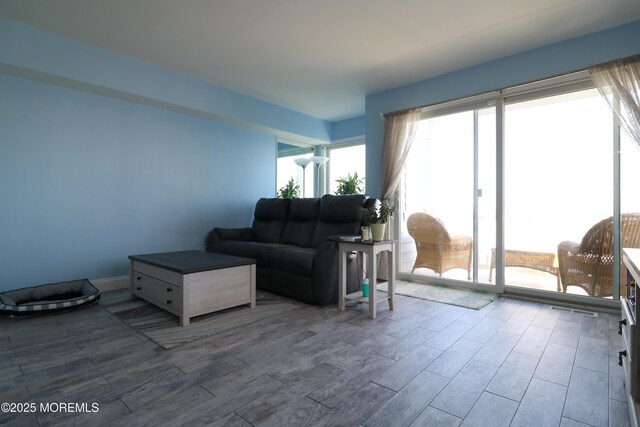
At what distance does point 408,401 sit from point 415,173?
10.4 ft

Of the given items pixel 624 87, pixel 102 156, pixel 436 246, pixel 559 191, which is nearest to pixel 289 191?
pixel 436 246

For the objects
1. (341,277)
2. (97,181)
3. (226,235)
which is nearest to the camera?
(341,277)

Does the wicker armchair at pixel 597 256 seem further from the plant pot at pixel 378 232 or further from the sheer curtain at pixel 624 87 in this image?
the plant pot at pixel 378 232

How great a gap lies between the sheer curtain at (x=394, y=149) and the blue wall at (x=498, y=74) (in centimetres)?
13

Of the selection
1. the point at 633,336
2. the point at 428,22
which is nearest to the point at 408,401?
the point at 633,336

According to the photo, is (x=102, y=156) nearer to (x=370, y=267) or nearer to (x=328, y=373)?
(x=370, y=267)

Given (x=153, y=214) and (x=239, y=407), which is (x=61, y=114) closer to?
(x=153, y=214)

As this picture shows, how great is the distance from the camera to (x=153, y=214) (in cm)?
399

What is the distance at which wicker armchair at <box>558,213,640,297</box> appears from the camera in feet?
9.25

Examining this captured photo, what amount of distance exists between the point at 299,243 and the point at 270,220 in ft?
2.34

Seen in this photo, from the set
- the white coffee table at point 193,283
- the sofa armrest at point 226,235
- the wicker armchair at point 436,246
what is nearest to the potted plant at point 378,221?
the white coffee table at point 193,283

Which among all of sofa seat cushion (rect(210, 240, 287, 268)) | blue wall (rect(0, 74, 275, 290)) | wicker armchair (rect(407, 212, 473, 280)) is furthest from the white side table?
blue wall (rect(0, 74, 275, 290))

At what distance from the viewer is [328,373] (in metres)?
1.79

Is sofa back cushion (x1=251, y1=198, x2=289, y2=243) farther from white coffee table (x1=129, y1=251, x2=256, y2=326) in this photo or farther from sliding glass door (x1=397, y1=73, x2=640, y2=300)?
sliding glass door (x1=397, y1=73, x2=640, y2=300)
